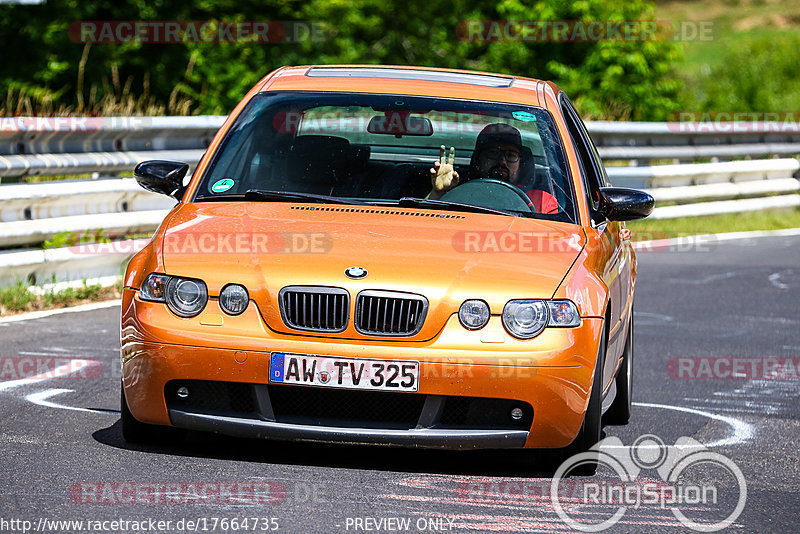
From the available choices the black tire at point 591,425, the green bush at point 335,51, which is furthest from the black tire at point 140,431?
the green bush at point 335,51

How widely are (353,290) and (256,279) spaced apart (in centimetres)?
38

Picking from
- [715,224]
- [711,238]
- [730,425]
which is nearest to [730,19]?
[715,224]

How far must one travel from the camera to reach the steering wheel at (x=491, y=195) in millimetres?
6461

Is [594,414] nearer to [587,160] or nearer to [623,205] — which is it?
[623,205]

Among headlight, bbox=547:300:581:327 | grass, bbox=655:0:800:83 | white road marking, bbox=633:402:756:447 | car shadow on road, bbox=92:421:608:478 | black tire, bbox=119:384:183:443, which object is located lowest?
grass, bbox=655:0:800:83

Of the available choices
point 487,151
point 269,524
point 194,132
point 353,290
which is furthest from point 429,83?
point 194,132

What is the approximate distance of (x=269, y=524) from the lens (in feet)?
15.3

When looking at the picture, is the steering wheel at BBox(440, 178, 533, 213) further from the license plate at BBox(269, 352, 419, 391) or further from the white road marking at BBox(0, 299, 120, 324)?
the white road marking at BBox(0, 299, 120, 324)

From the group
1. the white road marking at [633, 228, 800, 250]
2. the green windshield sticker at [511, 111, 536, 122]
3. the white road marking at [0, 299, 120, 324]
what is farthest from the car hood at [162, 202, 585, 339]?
the white road marking at [633, 228, 800, 250]

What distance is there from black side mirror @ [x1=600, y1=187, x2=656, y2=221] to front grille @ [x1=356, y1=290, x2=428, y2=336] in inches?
62.7

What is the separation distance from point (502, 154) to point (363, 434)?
184cm

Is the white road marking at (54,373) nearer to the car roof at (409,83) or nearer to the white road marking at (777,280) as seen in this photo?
the car roof at (409,83)

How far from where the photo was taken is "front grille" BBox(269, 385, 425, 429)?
215 inches

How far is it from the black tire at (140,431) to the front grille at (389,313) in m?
1.03
